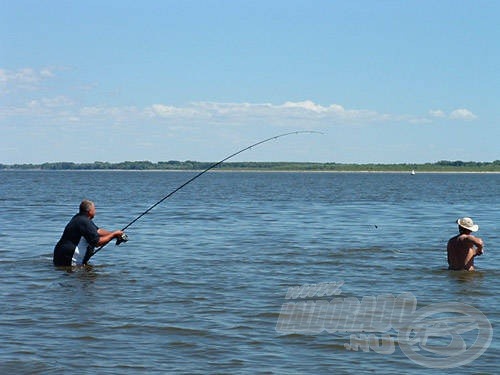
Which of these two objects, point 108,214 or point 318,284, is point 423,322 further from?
point 108,214

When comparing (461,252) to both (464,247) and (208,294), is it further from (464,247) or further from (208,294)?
(208,294)

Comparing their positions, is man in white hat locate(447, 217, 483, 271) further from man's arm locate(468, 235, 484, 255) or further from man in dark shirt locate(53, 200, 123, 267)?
man in dark shirt locate(53, 200, 123, 267)

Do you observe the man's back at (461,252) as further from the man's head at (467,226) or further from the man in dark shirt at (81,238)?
A: the man in dark shirt at (81,238)

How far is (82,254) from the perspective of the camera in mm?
13383

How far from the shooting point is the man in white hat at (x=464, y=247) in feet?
43.6

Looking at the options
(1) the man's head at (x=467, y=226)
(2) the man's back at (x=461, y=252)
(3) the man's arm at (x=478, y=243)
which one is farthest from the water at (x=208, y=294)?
(1) the man's head at (x=467, y=226)

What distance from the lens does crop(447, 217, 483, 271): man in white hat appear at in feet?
43.6

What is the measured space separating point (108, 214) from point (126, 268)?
18245 millimetres

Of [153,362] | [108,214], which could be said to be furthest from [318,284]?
[108,214]

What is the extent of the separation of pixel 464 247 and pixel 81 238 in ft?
19.8

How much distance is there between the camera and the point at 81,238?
13.2 m

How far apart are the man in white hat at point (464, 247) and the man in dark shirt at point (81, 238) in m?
5.30

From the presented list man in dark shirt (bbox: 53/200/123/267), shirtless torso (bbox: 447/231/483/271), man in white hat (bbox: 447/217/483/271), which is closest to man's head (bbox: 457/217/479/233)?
man in white hat (bbox: 447/217/483/271)

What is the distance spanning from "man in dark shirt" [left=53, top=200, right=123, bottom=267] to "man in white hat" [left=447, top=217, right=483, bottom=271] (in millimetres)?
5300
